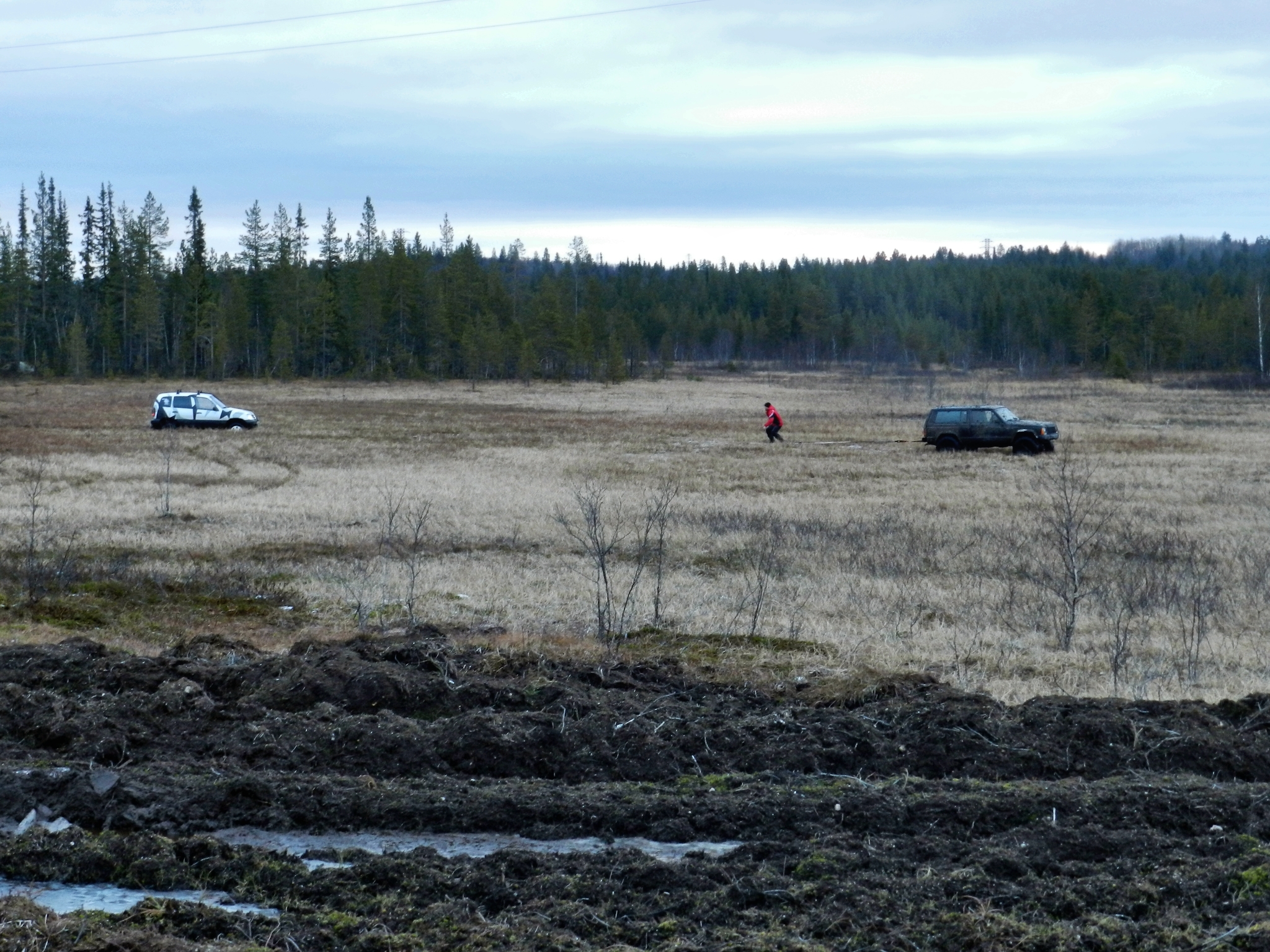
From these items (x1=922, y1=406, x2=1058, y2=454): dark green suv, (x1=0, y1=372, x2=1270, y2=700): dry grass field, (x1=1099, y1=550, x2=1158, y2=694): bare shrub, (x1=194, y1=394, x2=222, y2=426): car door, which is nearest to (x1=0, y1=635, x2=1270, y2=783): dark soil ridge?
(x1=0, y1=372, x2=1270, y2=700): dry grass field

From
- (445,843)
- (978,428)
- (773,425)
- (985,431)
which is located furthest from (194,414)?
(445,843)

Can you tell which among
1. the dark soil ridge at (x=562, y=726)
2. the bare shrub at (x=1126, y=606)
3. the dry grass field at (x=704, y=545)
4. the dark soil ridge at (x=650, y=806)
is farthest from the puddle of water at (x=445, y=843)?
the bare shrub at (x=1126, y=606)

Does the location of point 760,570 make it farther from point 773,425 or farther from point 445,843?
point 773,425

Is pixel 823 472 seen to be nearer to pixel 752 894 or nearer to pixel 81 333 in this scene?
pixel 752 894

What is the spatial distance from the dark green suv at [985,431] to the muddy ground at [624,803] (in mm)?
26663

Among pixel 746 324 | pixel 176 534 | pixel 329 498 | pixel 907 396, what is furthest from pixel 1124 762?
pixel 746 324

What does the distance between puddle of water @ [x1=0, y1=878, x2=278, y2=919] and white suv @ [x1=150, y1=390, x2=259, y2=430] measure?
130 ft

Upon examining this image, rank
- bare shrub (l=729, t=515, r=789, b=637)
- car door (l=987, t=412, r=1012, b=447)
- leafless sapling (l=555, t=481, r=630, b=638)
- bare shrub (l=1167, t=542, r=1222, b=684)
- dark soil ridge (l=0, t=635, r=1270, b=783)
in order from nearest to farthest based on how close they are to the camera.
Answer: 1. dark soil ridge (l=0, t=635, r=1270, b=783)
2. bare shrub (l=1167, t=542, r=1222, b=684)
3. leafless sapling (l=555, t=481, r=630, b=638)
4. bare shrub (l=729, t=515, r=789, b=637)
5. car door (l=987, t=412, r=1012, b=447)

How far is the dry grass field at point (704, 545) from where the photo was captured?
11680 millimetres

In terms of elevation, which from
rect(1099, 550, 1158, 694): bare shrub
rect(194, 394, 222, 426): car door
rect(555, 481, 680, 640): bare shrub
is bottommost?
rect(1099, 550, 1158, 694): bare shrub

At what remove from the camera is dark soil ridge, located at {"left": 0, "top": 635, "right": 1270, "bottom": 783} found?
6.94m

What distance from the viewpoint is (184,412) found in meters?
42.8

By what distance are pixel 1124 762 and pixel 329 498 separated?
19.4 meters

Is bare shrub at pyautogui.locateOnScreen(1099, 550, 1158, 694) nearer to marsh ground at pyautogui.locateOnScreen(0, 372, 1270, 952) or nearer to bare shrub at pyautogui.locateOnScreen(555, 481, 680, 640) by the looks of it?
marsh ground at pyautogui.locateOnScreen(0, 372, 1270, 952)
